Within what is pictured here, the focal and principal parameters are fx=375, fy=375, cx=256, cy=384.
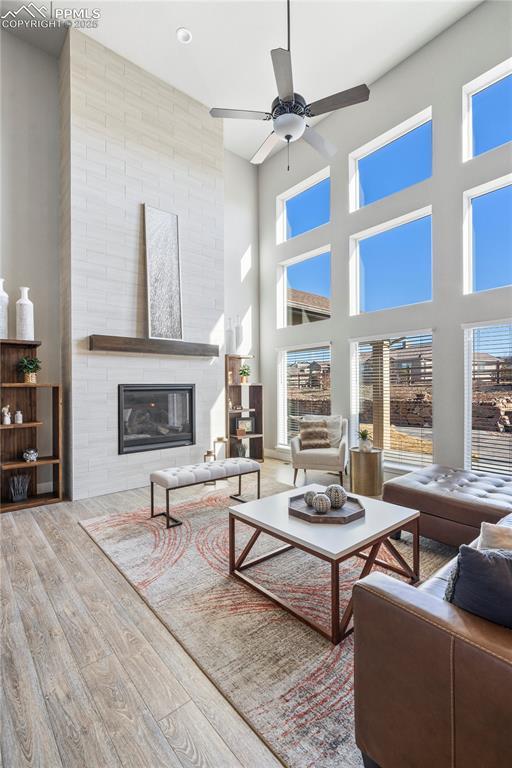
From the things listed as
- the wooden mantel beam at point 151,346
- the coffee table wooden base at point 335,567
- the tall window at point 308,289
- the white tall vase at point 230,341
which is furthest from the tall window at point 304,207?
the coffee table wooden base at point 335,567

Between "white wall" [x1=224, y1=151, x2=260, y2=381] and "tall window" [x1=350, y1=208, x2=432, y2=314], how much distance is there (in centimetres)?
202

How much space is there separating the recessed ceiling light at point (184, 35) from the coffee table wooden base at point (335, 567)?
16.3 ft

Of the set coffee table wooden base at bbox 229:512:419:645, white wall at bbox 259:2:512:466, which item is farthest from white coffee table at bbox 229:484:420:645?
white wall at bbox 259:2:512:466

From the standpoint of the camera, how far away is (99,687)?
157cm

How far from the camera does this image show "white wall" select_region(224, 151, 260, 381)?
20.4 feet

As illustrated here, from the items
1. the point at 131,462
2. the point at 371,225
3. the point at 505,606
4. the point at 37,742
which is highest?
the point at 371,225

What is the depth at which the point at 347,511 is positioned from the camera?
2.27 meters

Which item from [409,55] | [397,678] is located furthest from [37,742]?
[409,55]

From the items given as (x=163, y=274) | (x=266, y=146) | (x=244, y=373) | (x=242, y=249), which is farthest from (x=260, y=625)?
(x=242, y=249)

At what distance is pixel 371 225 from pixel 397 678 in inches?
189

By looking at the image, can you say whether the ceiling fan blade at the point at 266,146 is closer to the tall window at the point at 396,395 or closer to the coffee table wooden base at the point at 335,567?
the tall window at the point at 396,395

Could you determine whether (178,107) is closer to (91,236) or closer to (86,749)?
(91,236)

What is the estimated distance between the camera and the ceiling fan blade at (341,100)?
264 cm

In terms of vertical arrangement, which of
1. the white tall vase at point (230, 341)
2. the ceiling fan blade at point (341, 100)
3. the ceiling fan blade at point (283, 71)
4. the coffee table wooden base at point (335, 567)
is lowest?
the coffee table wooden base at point (335, 567)
